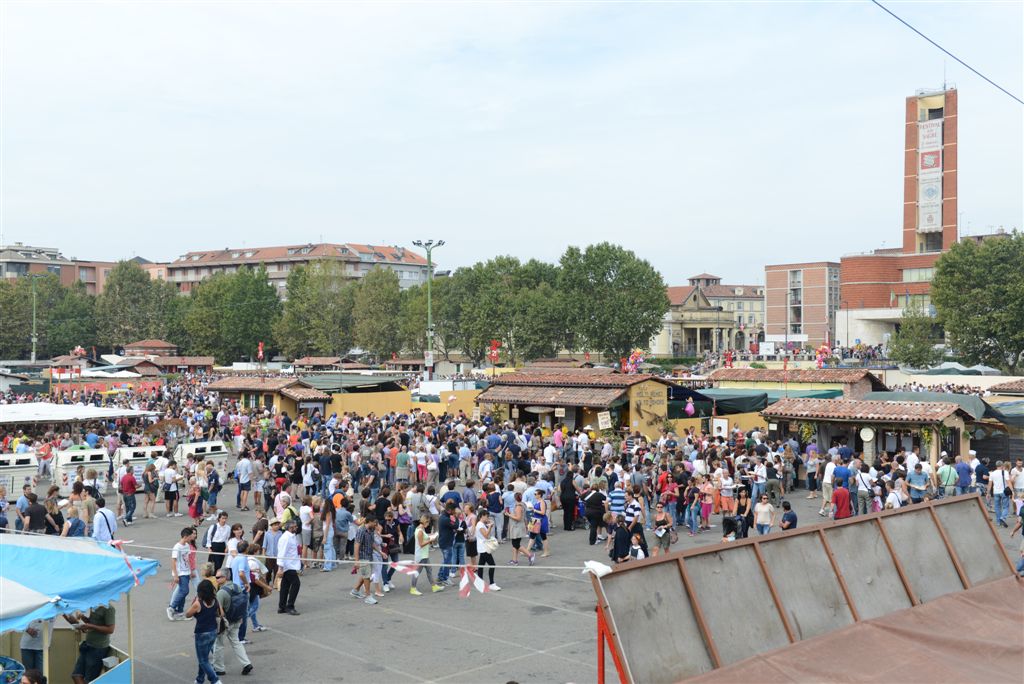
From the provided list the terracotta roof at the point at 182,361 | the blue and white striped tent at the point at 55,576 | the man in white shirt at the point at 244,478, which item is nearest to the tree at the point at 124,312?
the terracotta roof at the point at 182,361

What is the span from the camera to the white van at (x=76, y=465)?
2289 cm

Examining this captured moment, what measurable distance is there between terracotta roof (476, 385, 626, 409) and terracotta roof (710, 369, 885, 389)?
831 centimetres

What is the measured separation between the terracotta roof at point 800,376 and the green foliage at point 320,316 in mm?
68554

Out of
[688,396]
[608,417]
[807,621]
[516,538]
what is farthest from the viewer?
[688,396]

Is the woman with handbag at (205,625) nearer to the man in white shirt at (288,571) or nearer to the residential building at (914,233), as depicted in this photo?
the man in white shirt at (288,571)

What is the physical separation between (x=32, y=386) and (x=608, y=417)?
4217 cm

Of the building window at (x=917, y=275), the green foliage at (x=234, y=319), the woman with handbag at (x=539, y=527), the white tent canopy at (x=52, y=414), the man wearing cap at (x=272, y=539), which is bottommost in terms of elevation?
the woman with handbag at (x=539, y=527)

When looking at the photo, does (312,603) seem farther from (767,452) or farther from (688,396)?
(688,396)

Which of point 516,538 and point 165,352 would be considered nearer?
point 516,538

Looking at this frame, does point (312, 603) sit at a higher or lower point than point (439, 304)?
lower

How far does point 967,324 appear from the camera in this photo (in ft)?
223

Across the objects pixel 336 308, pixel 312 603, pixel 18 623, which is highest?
pixel 336 308

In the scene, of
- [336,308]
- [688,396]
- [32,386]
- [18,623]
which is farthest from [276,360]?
[18,623]

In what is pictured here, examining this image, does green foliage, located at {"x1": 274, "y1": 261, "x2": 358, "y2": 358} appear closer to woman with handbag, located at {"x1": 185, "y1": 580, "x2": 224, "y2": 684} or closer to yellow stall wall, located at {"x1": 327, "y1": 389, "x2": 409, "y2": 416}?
yellow stall wall, located at {"x1": 327, "y1": 389, "x2": 409, "y2": 416}
